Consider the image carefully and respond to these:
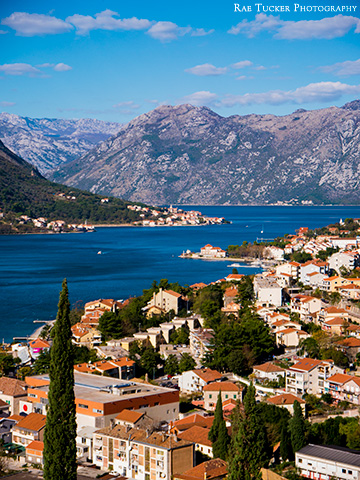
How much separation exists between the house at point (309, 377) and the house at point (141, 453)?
4.85 metres

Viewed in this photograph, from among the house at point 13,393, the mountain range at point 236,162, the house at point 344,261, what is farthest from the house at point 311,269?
the mountain range at point 236,162

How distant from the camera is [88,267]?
141ft

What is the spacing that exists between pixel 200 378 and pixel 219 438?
4093 mm

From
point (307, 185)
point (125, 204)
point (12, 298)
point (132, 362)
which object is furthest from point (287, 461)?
point (307, 185)

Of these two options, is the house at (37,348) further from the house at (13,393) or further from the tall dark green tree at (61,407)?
the tall dark green tree at (61,407)

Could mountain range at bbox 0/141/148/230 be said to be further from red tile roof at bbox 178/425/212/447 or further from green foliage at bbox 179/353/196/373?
red tile roof at bbox 178/425/212/447

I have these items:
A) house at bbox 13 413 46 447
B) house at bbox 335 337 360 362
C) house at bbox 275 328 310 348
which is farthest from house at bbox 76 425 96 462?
house at bbox 275 328 310 348

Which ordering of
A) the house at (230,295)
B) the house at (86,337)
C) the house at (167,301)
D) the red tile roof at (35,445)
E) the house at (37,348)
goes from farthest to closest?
the house at (230,295)
the house at (167,301)
the house at (86,337)
the house at (37,348)
the red tile roof at (35,445)

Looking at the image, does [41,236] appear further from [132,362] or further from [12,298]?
[132,362]

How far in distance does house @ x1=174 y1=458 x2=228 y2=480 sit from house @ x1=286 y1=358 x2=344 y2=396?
191 inches

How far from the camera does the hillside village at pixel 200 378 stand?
35.8 ft

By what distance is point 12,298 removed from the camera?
30.8 meters

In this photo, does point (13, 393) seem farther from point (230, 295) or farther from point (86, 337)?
A: point (230, 295)

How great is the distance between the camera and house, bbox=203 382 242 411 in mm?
14289
